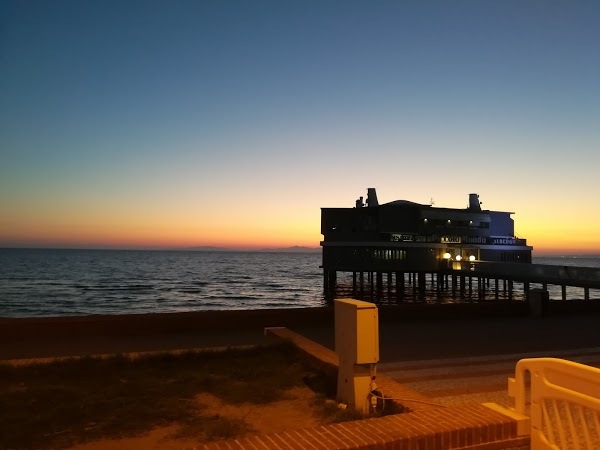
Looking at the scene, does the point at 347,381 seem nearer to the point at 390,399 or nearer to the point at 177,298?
the point at 390,399

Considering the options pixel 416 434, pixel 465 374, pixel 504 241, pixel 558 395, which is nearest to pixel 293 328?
pixel 465 374

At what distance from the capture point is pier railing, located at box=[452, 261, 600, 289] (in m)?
33.2

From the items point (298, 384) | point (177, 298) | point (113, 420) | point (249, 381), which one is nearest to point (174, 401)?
point (113, 420)

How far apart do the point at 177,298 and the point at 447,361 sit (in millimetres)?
49153

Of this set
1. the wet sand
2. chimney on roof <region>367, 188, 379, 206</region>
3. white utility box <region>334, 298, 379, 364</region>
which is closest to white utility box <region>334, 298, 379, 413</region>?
white utility box <region>334, 298, 379, 364</region>

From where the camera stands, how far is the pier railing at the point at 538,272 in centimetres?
3323

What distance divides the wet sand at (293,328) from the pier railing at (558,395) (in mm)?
4454

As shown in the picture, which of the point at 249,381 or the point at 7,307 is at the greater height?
the point at 249,381

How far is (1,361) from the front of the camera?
23.6ft

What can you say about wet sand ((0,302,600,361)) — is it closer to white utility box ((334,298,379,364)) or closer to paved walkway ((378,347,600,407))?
paved walkway ((378,347,600,407))

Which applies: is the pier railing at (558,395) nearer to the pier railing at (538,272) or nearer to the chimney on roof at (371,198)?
the pier railing at (538,272)

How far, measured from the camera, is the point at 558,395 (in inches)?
144

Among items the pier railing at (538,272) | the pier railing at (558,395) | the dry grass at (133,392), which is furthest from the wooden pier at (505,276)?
the pier railing at (558,395)

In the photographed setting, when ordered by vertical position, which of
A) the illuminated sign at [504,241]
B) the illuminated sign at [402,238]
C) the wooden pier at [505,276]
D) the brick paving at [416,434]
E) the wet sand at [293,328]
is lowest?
the wooden pier at [505,276]
